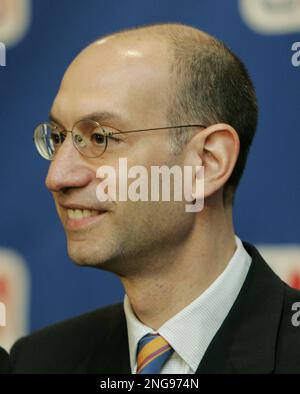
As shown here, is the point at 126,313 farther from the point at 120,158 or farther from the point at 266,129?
the point at 266,129

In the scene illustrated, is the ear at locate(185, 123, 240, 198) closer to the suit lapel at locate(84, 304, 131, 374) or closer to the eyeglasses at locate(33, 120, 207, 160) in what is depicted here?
the eyeglasses at locate(33, 120, 207, 160)

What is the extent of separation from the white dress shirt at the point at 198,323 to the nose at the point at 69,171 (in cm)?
25

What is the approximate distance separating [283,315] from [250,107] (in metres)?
0.36

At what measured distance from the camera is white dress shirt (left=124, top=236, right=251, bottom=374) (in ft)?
4.29

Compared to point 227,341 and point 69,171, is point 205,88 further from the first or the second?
point 227,341

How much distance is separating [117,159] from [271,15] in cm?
49

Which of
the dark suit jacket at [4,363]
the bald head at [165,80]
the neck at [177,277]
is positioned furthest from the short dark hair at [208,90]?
the dark suit jacket at [4,363]

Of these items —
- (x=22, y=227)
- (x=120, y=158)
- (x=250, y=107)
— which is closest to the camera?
(x=120, y=158)


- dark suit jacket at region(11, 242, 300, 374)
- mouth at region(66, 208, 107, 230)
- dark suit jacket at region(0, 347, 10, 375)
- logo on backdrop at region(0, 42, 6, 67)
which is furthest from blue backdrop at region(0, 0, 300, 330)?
mouth at region(66, 208, 107, 230)

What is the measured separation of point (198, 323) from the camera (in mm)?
1320

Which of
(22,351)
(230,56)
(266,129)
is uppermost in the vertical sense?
(230,56)

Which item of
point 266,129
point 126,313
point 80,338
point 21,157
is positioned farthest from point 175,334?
point 21,157

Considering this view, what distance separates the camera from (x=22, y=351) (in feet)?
5.05

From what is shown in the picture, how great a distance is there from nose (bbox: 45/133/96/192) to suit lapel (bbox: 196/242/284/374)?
12.3 inches
